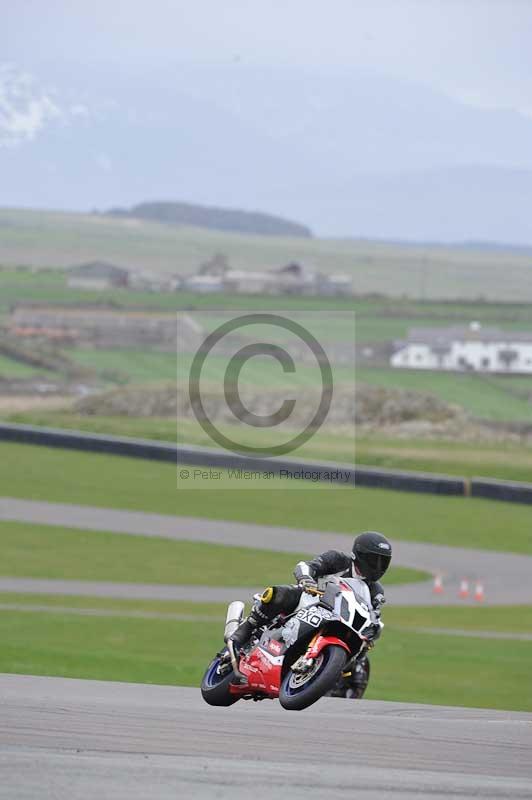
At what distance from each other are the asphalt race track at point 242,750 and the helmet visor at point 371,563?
1096 millimetres

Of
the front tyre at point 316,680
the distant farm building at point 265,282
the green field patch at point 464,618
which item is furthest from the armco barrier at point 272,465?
the distant farm building at point 265,282

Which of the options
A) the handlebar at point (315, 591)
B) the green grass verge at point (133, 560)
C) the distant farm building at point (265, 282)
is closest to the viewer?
the handlebar at point (315, 591)

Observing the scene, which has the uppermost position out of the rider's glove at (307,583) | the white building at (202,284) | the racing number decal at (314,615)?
the rider's glove at (307,583)

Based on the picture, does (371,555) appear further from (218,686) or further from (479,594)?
(479,594)

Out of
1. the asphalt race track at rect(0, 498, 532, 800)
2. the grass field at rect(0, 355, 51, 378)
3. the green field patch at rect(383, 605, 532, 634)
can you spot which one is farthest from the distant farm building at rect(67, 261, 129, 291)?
the asphalt race track at rect(0, 498, 532, 800)

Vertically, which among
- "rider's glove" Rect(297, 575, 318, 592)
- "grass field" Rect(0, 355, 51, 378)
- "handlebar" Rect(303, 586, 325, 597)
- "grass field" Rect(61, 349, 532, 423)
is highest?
"rider's glove" Rect(297, 575, 318, 592)

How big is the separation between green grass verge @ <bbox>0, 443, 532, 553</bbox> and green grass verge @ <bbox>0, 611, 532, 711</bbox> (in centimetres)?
992

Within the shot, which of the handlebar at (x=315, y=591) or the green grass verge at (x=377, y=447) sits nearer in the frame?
the handlebar at (x=315, y=591)

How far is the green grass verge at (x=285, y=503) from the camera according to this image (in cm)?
3056

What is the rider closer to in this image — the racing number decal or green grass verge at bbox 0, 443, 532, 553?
the racing number decal

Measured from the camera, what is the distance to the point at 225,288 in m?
137

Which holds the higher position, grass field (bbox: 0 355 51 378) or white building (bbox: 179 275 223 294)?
white building (bbox: 179 275 223 294)

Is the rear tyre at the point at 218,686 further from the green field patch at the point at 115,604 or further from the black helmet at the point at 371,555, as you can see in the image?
the green field patch at the point at 115,604

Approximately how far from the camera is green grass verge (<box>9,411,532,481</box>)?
137 ft
